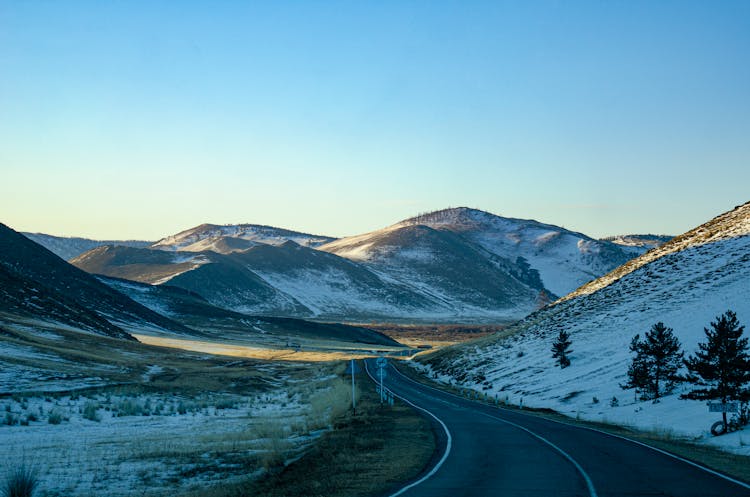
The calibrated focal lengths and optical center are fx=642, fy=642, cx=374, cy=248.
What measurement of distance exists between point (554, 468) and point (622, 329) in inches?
1480

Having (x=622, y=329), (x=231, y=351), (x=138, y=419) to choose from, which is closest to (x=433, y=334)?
(x=231, y=351)

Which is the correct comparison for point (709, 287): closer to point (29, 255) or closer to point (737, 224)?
point (737, 224)

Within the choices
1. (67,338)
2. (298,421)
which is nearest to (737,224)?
(298,421)

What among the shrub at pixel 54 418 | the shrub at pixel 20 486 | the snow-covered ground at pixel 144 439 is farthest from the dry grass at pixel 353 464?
the shrub at pixel 54 418

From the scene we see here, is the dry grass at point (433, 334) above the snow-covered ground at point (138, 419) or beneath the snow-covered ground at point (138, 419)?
beneath

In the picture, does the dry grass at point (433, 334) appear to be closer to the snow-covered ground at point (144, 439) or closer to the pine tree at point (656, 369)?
the pine tree at point (656, 369)

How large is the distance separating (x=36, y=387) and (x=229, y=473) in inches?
759

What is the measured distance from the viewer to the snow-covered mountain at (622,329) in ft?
122

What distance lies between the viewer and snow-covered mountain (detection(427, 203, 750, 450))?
37.2 m

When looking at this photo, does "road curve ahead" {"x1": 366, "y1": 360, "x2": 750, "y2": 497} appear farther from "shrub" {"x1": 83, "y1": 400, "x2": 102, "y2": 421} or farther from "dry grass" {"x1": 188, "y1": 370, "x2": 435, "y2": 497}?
"shrub" {"x1": 83, "y1": 400, "x2": 102, "y2": 421}

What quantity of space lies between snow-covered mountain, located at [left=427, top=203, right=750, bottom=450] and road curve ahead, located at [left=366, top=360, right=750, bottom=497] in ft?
20.8

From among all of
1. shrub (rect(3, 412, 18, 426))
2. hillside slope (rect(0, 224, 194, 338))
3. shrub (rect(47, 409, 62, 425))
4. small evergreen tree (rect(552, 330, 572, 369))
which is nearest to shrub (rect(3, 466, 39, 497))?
shrub (rect(3, 412, 18, 426))

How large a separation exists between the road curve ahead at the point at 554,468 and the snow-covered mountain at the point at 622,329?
249 inches

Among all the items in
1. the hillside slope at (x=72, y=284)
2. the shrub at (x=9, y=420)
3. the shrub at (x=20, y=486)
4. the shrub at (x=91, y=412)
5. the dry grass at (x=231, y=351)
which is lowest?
the dry grass at (x=231, y=351)
